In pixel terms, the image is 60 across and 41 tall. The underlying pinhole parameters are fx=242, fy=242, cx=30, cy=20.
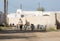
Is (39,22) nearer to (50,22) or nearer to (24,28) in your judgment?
(50,22)

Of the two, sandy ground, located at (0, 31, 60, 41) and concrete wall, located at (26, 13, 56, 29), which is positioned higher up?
concrete wall, located at (26, 13, 56, 29)

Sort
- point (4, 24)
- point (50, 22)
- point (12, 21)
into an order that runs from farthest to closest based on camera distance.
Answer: point (12, 21), point (4, 24), point (50, 22)

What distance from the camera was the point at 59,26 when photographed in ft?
141

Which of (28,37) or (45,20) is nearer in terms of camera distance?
(28,37)

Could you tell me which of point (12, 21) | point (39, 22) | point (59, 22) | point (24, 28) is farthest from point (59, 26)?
point (12, 21)

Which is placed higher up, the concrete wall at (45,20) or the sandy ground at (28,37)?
the concrete wall at (45,20)

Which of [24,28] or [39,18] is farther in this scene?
[39,18]

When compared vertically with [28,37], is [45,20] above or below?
above

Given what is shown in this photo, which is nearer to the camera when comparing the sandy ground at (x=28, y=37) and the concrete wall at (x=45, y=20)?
the sandy ground at (x=28, y=37)

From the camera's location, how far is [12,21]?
58.6 m

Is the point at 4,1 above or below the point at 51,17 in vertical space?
above

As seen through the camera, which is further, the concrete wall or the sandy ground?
the concrete wall

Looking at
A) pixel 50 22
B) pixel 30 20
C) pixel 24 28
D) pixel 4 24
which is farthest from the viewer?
pixel 4 24

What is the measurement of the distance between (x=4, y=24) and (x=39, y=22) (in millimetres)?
10569
